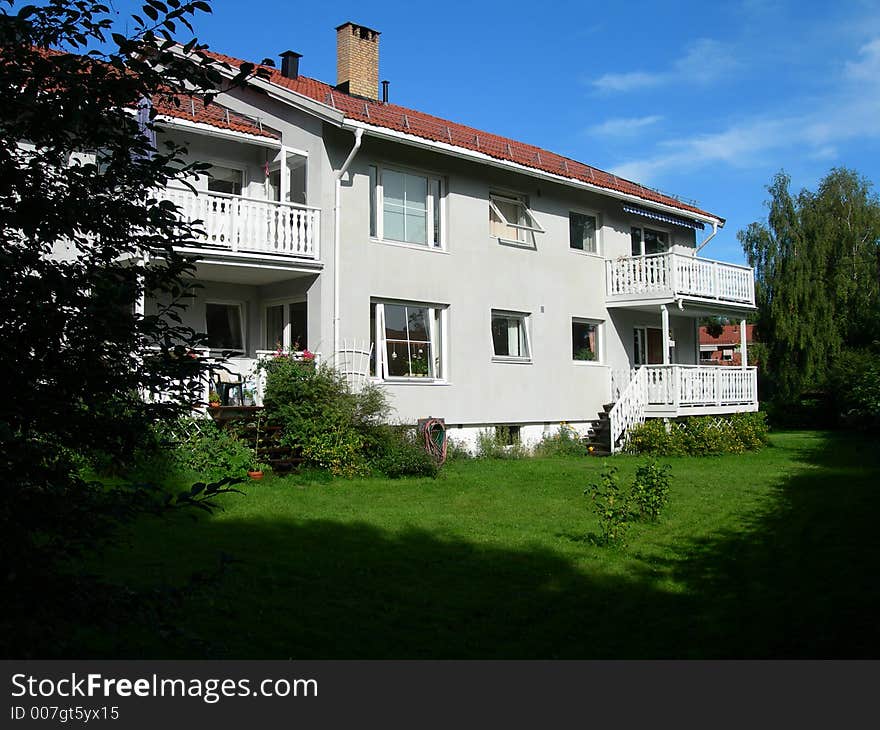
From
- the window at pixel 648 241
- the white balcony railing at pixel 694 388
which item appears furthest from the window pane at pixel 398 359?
the window at pixel 648 241

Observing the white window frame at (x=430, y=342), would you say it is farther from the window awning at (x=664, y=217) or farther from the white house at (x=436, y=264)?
the window awning at (x=664, y=217)

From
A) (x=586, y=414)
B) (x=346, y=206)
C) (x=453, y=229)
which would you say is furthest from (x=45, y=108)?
(x=586, y=414)

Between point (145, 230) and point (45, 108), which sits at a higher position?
point (45, 108)

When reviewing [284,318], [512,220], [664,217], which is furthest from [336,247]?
[664,217]

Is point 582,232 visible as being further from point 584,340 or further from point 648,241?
point 648,241

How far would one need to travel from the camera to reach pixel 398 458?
15344 millimetres

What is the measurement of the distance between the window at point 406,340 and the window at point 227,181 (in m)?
3.99

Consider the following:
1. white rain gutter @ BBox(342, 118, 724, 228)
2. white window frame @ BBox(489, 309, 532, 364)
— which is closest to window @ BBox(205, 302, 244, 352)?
white rain gutter @ BBox(342, 118, 724, 228)

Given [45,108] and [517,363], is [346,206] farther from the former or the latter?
[45,108]

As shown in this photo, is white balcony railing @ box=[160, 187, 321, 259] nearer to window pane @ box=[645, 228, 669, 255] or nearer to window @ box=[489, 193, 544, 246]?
window @ box=[489, 193, 544, 246]

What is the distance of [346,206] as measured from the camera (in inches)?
701

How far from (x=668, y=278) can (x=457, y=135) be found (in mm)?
7161

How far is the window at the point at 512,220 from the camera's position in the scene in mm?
21156
